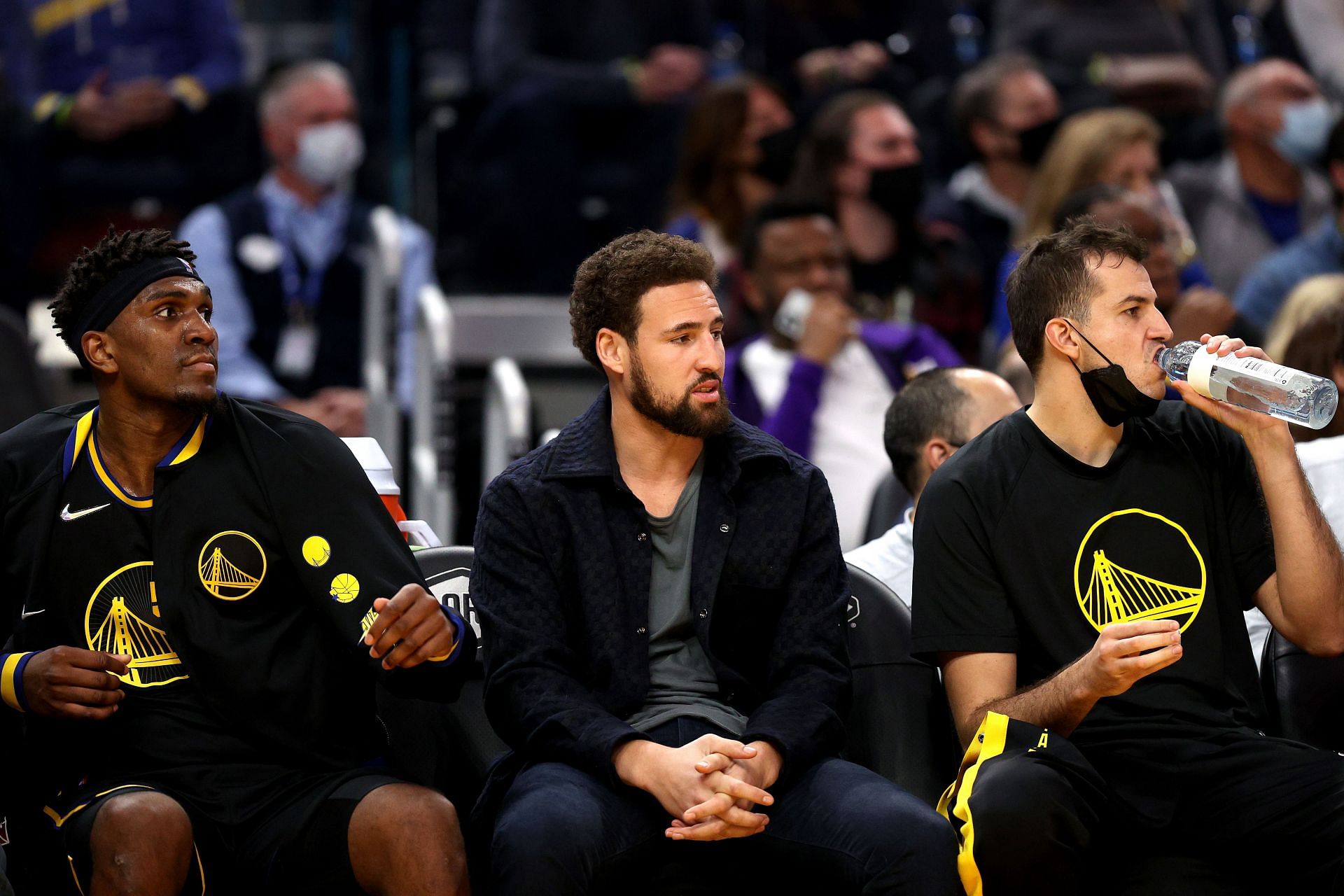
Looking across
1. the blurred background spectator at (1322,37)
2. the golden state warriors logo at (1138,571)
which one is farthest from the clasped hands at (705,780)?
the blurred background spectator at (1322,37)

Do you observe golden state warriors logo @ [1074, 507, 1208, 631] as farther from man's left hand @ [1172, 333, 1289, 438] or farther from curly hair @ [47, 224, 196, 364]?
curly hair @ [47, 224, 196, 364]

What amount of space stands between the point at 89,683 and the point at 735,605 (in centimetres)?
110

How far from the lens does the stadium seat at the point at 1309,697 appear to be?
10.4 feet

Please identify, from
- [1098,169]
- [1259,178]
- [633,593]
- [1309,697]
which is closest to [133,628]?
[633,593]

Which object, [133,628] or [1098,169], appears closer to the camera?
[133,628]

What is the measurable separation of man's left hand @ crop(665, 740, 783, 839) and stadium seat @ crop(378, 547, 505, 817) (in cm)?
58

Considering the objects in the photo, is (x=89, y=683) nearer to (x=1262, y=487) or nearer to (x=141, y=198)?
(x=1262, y=487)

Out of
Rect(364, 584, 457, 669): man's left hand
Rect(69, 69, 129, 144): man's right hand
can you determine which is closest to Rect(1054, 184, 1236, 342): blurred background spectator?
Rect(364, 584, 457, 669): man's left hand

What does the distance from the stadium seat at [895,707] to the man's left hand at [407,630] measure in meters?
0.82

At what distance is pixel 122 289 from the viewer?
3191 millimetres

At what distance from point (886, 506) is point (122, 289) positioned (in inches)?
76.1

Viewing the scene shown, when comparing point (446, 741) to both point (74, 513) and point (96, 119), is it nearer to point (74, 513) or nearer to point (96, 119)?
point (74, 513)

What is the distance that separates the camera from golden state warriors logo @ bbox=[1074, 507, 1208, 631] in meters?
3.07

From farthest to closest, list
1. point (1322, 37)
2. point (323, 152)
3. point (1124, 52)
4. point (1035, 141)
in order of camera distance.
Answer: point (1322, 37)
point (1124, 52)
point (1035, 141)
point (323, 152)
